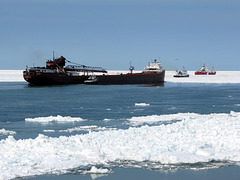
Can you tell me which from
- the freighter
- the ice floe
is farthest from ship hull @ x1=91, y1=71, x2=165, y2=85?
the ice floe

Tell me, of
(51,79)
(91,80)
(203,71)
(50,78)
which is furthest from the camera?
(203,71)

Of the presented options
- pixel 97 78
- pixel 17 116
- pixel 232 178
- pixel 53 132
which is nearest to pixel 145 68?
pixel 97 78

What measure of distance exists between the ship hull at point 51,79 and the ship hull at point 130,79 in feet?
14.2

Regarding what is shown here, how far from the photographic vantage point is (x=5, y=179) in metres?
9.16

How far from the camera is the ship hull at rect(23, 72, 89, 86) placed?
7269cm

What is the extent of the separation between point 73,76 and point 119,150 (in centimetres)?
Answer: 6938

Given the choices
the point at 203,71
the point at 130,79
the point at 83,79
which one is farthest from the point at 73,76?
the point at 203,71

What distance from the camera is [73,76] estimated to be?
263 feet

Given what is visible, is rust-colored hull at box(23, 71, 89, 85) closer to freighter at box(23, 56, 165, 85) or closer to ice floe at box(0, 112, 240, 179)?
freighter at box(23, 56, 165, 85)

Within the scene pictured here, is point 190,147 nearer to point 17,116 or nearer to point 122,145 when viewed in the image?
point 122,145

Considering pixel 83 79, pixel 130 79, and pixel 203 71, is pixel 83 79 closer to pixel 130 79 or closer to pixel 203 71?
pixel 130 79

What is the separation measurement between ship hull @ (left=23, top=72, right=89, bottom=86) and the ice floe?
6124cm

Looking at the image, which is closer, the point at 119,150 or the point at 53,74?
the point at 119,150

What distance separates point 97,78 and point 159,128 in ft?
223
